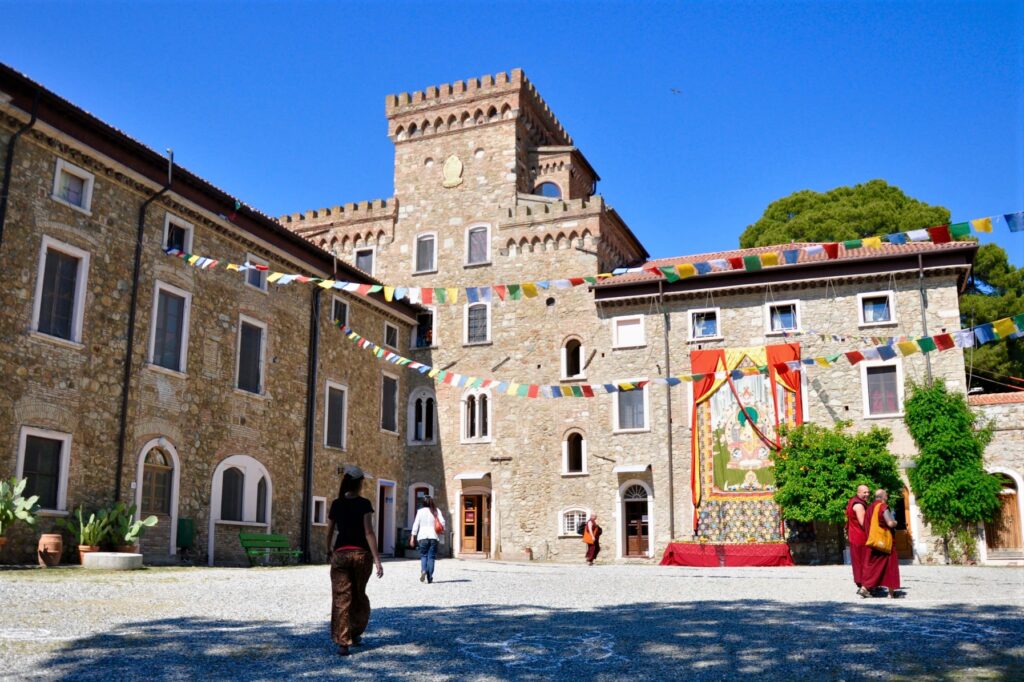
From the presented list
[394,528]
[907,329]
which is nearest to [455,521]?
[394,528]

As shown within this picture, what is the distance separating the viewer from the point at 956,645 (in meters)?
7.67

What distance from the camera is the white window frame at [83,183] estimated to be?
16.5 m

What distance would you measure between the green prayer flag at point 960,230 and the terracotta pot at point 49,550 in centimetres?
1422

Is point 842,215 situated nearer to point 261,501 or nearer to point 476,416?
point 476,416

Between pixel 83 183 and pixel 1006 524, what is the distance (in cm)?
2271

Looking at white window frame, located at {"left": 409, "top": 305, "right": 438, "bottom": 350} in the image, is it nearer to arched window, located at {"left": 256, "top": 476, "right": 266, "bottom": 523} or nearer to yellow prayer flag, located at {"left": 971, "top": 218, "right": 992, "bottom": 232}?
arched window, located at {"left": 256, "top": 476, "right": 266, "bottom": 523}

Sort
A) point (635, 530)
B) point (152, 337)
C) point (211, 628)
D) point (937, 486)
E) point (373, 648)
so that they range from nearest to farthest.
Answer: point (373, 648)
point (211, 628)
point (152, 337)
point (937, 486)
point (635, 530)

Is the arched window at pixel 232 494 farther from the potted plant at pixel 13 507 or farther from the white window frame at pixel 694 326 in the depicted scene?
the white window frame at pixel 694 326

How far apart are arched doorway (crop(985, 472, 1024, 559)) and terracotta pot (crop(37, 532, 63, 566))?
2093 centimetres

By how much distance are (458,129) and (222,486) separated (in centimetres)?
1613

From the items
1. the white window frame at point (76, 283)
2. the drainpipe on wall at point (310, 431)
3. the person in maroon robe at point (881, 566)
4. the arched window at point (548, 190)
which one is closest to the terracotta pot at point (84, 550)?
the white window frame at point (76, 283)

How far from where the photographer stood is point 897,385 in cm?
2408

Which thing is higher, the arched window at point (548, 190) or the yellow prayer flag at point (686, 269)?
the arched window at point (548, 190)

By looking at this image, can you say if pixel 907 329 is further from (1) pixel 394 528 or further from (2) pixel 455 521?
(1) pixel 394 528
